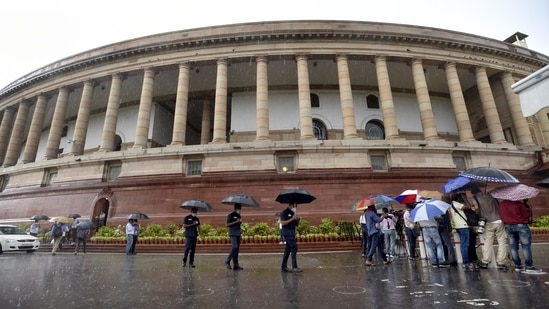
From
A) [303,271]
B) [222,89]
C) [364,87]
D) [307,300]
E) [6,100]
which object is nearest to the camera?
[307,300]

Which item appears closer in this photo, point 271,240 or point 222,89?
point 271,240

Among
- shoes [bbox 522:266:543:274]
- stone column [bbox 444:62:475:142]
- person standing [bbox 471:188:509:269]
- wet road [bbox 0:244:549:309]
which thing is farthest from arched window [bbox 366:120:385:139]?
shoes [bbox 522:266:543:274]

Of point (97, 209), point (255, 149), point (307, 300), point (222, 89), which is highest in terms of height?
point (222, 89)

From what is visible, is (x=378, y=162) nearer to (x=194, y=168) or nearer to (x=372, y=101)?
(x=372, y=101)

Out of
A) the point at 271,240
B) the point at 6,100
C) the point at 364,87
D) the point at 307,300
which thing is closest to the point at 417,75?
the point at 364,87

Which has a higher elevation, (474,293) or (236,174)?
(236,174)

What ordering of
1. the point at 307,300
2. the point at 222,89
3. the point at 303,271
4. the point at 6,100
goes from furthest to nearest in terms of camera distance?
the point at 6,100 → the point at 222,89 → the point at 303,271 → the point at 307,300

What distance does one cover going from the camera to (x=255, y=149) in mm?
19094

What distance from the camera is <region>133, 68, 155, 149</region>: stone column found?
21516mm

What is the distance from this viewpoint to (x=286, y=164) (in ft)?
62.9

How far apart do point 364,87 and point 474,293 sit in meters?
25.0

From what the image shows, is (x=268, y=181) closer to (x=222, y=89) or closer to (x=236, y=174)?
(x=236, y=174)

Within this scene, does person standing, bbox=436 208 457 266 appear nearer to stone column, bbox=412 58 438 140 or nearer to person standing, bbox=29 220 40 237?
stone column, bbox=412 58 438 140

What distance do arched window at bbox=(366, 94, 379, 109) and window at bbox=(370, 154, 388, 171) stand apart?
8995 mm
